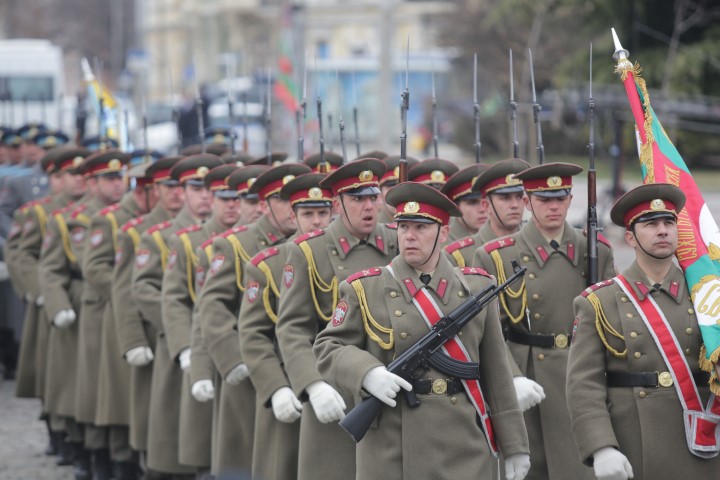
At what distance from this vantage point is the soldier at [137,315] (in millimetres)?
9430

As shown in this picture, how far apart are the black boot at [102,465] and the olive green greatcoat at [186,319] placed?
140 centimetres

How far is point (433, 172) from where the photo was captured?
906 centimetres

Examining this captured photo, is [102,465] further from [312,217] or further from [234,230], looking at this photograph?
[312,217]

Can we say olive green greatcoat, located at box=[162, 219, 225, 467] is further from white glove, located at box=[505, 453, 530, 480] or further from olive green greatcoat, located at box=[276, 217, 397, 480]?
white glove, located at box=[505, 453, 530, 480]

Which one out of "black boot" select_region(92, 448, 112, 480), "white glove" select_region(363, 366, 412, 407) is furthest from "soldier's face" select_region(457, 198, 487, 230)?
"black boot" select_region(92, 448, 112, 480)

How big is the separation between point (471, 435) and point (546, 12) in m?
27.2

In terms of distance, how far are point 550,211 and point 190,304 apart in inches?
98.1

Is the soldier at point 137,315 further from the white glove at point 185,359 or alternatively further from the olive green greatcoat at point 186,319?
the white glove at point 185,359

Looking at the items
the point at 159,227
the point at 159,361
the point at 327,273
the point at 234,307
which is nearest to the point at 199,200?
the point at 159,227

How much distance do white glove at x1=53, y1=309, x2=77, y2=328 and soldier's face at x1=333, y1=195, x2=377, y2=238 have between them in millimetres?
4037

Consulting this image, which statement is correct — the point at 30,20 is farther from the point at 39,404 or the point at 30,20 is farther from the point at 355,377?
the point at 355,377

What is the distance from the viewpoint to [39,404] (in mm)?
13547

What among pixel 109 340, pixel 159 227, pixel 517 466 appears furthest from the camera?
pixel 109 340

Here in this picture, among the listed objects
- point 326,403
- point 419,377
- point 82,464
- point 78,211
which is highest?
point 419,377
